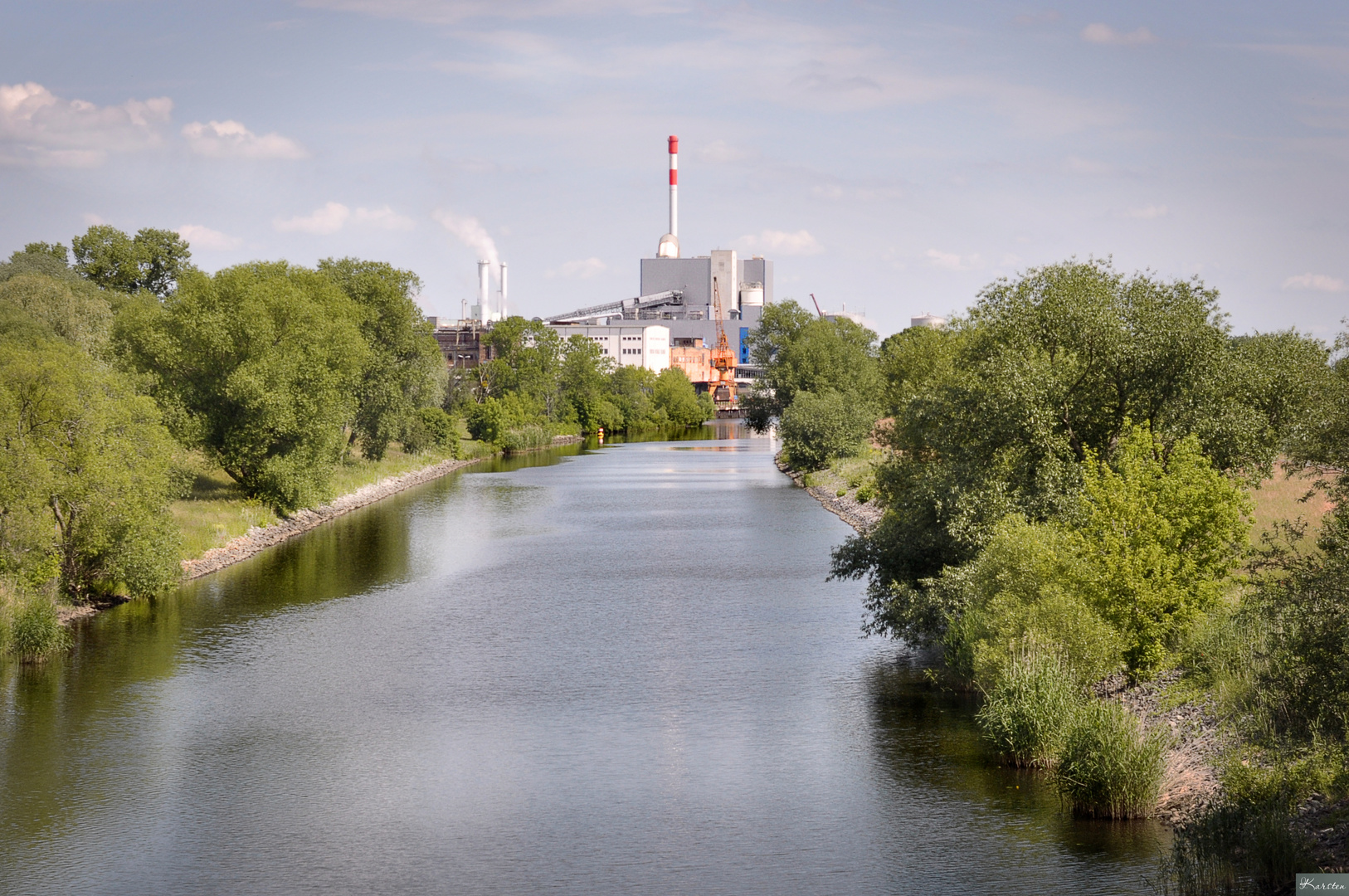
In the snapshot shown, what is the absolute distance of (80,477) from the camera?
34156mm

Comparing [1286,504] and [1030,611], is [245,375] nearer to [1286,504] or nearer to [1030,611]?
[1030,611]

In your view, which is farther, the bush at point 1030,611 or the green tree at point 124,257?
the green tree at point 124,257

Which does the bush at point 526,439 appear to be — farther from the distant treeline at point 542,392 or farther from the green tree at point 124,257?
the green tree at point 124,257

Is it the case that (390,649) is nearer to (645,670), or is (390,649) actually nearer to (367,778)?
(645,670)

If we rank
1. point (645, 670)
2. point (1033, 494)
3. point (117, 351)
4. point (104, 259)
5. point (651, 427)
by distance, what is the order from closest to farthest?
1. point (1033, 494)
2. point (645, 670)
3. point (117, 351)
4. point (104, 259)
5. point (651, 427)

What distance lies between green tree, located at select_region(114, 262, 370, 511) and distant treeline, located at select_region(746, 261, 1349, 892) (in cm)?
3083

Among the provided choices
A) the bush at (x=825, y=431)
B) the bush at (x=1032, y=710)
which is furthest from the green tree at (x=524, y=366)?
the bush at (x=1032, y=710)

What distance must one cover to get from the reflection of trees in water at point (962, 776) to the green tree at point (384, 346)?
5235 centimetres

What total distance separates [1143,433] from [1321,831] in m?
10.3

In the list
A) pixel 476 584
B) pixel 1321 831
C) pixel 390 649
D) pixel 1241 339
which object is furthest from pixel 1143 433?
pixel 476 584

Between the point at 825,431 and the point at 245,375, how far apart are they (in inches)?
1877

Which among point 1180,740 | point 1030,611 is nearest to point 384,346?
point 1030,611

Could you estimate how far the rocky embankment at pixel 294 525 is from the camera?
150 feet

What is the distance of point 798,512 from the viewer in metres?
66.5
